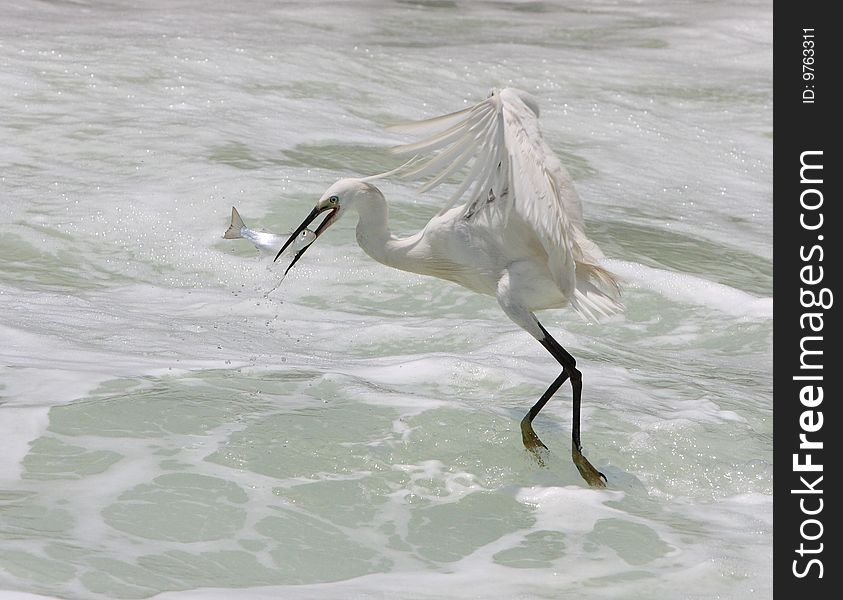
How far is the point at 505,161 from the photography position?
5258mm

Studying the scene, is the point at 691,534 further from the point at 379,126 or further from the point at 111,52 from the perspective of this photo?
the point at 111,52

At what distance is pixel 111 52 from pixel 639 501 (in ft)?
30.6

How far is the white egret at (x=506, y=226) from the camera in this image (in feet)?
17.1

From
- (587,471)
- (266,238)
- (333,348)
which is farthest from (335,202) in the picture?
(587,471)

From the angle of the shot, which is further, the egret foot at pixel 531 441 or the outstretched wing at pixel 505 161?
the egret foot at pixel 531 441

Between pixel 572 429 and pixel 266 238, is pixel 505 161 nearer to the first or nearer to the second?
pixel 572 429

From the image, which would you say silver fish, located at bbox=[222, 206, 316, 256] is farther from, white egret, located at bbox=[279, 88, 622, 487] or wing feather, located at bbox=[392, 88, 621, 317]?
wing feather, located at bbox=[392, 88, 621, 317]

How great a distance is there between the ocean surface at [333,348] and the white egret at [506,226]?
0.58 m

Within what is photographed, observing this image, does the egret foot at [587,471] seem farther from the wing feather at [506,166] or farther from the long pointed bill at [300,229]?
the long pointed bill at [300,229]

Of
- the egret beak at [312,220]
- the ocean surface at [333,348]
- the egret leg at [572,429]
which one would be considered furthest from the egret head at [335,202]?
the egret leg at [572,429]

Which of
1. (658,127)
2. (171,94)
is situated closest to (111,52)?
(171,94)

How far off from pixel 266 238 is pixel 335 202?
489mm

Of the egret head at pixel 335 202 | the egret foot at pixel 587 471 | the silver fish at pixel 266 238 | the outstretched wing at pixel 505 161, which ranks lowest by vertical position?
the egret foot at pixel 587 471
